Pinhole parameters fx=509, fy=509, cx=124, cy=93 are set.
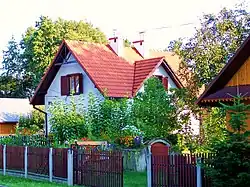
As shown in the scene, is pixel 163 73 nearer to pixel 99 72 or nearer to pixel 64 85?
pixel 99 72

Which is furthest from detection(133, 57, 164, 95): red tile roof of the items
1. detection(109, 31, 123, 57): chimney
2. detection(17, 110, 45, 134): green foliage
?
detection(17, 110, 45, 134): green foliage

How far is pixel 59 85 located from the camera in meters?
35.7

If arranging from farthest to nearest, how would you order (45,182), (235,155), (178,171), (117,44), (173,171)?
(117,44) < (45,182) < (173,171) < (178,171) < (235,155)

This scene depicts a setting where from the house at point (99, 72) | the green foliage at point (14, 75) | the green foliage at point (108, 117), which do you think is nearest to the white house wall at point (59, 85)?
the house at point (99, 72)

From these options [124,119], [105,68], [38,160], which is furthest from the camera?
[105,68]

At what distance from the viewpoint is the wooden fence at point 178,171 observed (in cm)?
1380

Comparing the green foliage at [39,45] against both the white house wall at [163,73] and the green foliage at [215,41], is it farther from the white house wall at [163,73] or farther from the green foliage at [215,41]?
the green foliage at [215,41]

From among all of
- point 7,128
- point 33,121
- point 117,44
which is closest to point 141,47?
point 117,44

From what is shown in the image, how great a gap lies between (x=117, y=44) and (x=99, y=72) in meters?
4.57

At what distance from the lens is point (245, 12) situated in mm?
23641

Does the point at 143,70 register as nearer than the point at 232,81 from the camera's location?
No

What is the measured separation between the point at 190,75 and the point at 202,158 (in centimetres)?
1200

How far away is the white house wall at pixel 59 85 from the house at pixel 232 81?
1512 cm

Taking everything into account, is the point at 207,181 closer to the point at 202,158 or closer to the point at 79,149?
the point at 202,158
